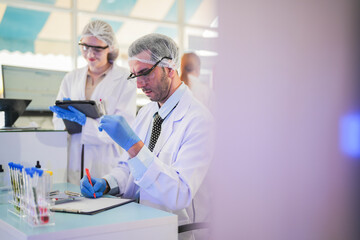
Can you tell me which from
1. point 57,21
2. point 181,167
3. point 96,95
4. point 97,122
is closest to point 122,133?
point 181,167

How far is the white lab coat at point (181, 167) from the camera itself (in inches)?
57.2

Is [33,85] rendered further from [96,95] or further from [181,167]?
[181,167]

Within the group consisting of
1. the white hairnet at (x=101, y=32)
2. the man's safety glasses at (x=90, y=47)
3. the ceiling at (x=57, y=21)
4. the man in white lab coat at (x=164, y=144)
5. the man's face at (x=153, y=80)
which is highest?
the ceiling at (x=57, y=21)

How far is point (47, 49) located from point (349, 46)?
424 centimetres

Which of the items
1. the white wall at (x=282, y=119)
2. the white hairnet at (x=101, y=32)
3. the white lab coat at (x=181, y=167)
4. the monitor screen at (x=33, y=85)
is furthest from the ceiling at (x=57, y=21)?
the white wall at (x=282, y=119)

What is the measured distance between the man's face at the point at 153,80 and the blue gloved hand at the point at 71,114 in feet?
2.29

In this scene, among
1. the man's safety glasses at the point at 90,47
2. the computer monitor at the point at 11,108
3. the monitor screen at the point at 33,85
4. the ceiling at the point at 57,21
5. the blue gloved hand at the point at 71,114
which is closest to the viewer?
the computer monitor at the point at 11,108

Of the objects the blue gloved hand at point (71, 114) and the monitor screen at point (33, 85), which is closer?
the blue gloved hand at point (71, 114)

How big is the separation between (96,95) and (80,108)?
333mm

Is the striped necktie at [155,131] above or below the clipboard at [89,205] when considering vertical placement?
above

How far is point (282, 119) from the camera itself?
2.31 ft

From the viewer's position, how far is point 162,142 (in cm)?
173

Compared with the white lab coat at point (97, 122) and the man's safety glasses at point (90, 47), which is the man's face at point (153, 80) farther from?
the man's safety glasses at point (90, 47)

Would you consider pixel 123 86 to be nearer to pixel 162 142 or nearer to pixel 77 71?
pixel 77 71
